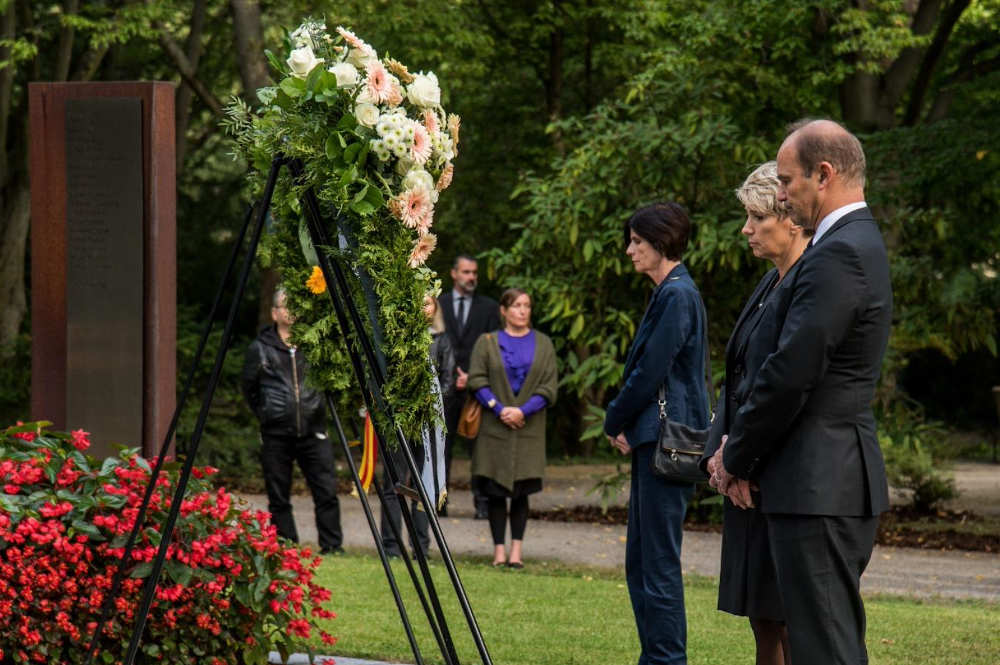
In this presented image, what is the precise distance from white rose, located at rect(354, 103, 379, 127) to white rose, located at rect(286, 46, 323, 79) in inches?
9.5

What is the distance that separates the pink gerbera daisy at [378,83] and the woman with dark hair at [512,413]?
601 centimetres

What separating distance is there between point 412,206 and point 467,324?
8.92 meters

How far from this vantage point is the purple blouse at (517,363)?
10516mm

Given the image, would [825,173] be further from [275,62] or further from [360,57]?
[275,62]

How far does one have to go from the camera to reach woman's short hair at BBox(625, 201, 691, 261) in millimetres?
5875

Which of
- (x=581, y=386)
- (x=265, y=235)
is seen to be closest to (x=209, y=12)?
(x=581, y=386)

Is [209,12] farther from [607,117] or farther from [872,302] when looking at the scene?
[872,302]

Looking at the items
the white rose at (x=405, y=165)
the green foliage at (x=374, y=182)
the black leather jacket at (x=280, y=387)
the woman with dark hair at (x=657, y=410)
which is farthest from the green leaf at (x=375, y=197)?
the black leather jacket at (x=280, y=387)

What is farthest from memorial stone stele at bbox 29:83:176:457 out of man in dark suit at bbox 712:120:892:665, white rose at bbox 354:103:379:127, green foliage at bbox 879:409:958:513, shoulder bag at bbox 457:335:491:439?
green foliage at bbox 879:409:958:513

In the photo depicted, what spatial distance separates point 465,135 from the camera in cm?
2097

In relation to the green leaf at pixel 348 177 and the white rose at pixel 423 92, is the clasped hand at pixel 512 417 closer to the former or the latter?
the white rose at pixel 423 92

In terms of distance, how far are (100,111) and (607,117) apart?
6.78 m

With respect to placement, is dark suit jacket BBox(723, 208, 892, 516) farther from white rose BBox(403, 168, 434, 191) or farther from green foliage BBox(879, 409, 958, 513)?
green foliage BBox(879, 409, 958, 513)

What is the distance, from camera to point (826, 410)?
12.7ft
